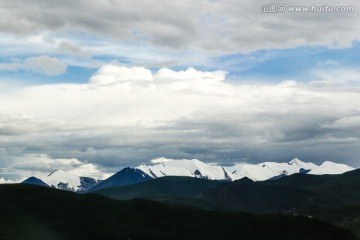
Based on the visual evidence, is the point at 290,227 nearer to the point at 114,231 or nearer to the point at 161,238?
the point at 161,238

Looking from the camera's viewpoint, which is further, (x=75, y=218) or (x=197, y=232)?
(x=75, y=218)

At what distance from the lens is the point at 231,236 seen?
16112 centimetres

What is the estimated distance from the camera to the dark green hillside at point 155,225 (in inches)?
6201

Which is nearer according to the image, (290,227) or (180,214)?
(290,227)

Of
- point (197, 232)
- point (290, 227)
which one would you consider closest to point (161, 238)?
point (197, 232)

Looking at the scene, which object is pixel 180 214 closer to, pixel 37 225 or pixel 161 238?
pixel 161 238

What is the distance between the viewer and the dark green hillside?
158 meters

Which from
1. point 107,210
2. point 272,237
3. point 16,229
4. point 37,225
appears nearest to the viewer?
point 272,237

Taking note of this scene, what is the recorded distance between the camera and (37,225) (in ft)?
592

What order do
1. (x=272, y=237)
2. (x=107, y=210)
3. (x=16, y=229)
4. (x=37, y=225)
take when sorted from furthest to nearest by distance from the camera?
(x=107, y=210), (x=37, y=225), (x=16, y=229), (x=272, y=237)

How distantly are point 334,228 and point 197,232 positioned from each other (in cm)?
4200

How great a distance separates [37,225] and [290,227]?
84.8 meters

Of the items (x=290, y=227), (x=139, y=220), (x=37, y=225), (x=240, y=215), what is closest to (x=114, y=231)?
(x=139, y=220)

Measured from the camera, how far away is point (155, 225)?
590 feet
